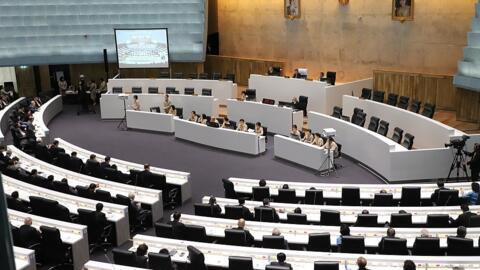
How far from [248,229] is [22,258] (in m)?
3.80

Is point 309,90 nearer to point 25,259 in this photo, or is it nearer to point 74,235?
point 74,235

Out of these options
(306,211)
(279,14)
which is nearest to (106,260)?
(306,211)

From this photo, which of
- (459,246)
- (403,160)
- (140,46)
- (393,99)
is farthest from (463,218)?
(140,46)

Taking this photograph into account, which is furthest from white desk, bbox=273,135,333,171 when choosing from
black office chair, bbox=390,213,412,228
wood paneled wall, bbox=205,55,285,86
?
wood paneled wall, bbox=205,55,285,86

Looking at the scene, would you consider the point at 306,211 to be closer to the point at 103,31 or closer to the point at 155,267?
the point at 155,267

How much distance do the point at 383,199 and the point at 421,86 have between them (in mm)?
10369

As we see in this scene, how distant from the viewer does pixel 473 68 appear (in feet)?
59.2

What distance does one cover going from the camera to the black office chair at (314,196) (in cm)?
1201

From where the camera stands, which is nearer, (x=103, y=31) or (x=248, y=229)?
(x=248, y=229)

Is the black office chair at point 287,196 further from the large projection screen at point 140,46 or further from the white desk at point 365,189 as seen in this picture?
the large projection screen at point 140,46

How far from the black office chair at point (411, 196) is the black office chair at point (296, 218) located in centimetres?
259

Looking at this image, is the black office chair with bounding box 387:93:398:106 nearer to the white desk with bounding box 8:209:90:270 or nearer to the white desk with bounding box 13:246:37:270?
the white desk with bounding box 8:209:90:270

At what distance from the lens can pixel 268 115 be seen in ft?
66.6

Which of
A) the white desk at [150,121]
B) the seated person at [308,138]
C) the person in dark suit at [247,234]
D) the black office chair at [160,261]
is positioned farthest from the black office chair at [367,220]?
the white desk at [150,121]
